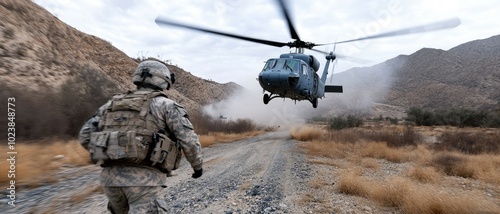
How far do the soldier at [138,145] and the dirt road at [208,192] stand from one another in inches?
90.9

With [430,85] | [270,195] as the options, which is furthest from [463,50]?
[270,195]

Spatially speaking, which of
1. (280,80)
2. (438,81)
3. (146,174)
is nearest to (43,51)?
(280,80)

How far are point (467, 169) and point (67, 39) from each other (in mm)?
20859

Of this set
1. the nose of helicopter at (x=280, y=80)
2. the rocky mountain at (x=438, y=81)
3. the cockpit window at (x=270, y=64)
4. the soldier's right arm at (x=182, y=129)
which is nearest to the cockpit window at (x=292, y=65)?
the nose of helicopter at (x=280, y=80)

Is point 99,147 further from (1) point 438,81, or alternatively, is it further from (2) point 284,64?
(1) point 438,81

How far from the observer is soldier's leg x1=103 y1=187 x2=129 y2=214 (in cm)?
227

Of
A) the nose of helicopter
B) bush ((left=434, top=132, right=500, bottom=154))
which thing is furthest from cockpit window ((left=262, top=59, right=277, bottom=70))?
bush ((left=434, top=132, right=500, bottom=154))

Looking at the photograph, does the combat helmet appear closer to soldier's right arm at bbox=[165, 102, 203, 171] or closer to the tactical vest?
the tactical vest

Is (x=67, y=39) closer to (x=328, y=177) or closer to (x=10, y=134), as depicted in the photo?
(x=10, y=134)

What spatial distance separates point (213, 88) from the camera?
125 ft

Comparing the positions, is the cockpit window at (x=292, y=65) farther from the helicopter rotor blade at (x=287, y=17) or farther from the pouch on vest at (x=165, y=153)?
the pouch on vest at (x=165, y=153)

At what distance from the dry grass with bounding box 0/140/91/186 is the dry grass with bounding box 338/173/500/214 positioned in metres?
6.05

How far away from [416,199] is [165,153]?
4083 mm

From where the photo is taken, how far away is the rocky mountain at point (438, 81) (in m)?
61.4
